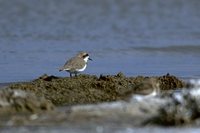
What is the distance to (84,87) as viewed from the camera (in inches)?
632

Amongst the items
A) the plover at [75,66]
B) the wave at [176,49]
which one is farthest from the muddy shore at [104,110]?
the wave at [176,49]

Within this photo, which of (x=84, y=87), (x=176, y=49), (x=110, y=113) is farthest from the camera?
(x=176, y=49)

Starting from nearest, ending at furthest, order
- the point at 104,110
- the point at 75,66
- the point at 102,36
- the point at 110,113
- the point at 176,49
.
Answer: the point at 110,113, the point at 104,110, the point at 75,66, the point at 176,49, the point at 102,36

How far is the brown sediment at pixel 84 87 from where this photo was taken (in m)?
15.6

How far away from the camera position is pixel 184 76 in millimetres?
19266

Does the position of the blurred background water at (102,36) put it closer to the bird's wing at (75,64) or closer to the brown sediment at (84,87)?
the bird's wing at (75,64)

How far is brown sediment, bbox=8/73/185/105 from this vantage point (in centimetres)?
1559

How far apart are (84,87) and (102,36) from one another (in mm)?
11651

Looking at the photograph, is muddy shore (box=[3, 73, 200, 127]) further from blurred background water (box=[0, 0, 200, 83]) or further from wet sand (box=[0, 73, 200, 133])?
blurred background water (box=[0, 0, 200, 83])

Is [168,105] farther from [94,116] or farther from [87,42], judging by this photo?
[87,42]

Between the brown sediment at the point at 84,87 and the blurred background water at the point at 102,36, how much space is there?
8.80ft

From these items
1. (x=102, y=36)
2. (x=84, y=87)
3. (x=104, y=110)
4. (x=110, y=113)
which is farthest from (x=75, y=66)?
(x=102, y=36)

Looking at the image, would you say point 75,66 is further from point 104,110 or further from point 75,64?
point 104,110

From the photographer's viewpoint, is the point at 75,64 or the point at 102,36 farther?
the point at 102,36
